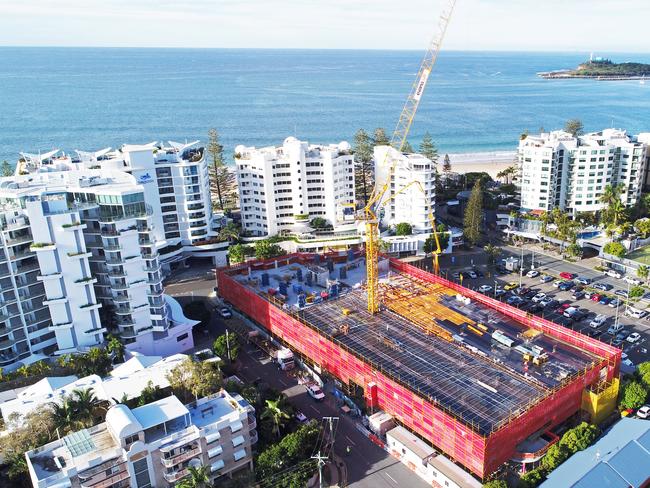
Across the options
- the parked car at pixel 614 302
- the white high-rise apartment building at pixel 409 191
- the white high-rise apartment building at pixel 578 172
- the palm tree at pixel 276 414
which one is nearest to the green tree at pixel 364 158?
the white high-rise apartment building at pixel 409 191

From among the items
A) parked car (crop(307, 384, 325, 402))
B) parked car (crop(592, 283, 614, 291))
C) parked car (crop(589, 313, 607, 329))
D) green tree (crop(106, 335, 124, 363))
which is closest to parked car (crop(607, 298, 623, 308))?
parked car (crop(592, 283, 614, 291))

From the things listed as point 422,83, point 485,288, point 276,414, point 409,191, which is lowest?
point 485,288

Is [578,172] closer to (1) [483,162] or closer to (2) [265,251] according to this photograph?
(2) [265,251]

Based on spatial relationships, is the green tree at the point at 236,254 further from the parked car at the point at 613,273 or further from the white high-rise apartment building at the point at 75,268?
the parked car at the point at 613,273

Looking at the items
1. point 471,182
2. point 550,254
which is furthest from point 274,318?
point 471,182

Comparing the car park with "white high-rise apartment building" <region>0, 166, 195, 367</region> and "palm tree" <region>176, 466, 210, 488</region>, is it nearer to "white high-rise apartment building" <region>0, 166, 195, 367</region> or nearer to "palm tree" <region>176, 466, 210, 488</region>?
"white high-rise apartment building" <region>0, 166, 195, 367</region>

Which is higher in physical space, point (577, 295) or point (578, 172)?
point (578, 172)

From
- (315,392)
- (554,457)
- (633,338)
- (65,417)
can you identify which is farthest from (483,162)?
(65,417)
